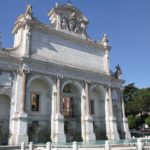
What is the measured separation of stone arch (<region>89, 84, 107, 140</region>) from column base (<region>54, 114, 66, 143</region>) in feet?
19.6

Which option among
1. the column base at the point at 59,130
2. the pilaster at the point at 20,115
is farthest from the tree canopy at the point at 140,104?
the pilaster at the point at 20,115

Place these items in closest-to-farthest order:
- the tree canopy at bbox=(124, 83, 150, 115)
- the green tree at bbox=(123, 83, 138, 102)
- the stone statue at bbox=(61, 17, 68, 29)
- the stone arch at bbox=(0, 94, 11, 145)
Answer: the stone arch at bbox=(0, 94, 11, 145) < the stone statue at bbox=(61, 17, 68, 29) < the tree canopy at bbox=(124, 83, 150, 115) < the green tree at bbox=(123, 83, 138, 102)

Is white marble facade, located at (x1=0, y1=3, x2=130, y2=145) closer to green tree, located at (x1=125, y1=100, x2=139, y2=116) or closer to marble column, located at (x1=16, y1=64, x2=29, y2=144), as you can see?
marble column, located at (x1=16, y1=64, x2=29, y2=144)

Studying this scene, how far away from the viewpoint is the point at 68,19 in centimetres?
3095

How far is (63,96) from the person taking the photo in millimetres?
27859

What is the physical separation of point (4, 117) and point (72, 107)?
28.9 ft

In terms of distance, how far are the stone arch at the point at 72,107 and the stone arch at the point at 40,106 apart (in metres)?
1.92

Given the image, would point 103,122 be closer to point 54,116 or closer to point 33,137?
point 54,116

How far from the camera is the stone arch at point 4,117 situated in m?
22.5

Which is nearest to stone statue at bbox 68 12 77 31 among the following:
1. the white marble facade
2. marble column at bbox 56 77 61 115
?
the white marble facade

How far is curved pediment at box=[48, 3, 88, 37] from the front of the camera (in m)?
29.8

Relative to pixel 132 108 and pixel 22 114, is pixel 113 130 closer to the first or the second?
pixel 22 114

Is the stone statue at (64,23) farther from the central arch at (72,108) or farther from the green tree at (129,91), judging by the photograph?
the green tree at (129,91)

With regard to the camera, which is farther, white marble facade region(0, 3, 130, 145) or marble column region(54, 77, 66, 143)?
marble column region(54, 77, 66, 143)
